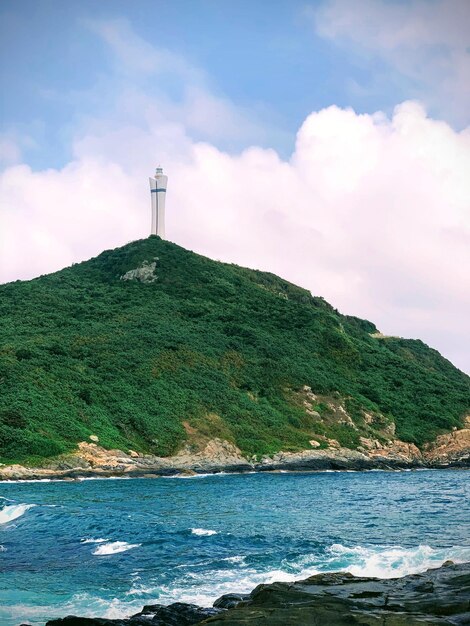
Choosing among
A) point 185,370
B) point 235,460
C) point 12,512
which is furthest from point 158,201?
point 12,512

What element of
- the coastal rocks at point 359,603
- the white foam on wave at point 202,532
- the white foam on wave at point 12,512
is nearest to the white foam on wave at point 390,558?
the coastal rocks at point 359,603

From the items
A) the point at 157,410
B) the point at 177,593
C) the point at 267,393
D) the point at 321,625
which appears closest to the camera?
the point at 321,625

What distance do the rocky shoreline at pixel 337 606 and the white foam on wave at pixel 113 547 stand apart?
10.7 metres

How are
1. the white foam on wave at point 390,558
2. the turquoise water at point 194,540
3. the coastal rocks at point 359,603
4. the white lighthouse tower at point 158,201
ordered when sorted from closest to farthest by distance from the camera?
the coastal rocks at point 359,603 → the turquoise water at point 194,540 → the white foam on wave at point 390,558 → the white lighthouse tower at point 158,201

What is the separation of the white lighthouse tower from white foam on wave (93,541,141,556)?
118 metres

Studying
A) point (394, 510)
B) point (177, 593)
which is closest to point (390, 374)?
point (394, 510)

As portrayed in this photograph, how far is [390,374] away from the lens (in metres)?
114

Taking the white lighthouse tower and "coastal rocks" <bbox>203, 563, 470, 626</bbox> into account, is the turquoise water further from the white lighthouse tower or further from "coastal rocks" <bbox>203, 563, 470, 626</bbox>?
the white lighthouse tower

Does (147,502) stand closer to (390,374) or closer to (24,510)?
(24,510)

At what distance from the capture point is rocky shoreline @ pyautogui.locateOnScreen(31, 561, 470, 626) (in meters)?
11.9

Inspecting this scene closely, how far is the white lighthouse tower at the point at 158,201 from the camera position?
459 ft

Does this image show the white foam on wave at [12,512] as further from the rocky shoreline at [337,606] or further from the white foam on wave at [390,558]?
the rocky shoreline at [337,606]

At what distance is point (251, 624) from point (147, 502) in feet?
107

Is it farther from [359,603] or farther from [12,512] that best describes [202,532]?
[359,603]
